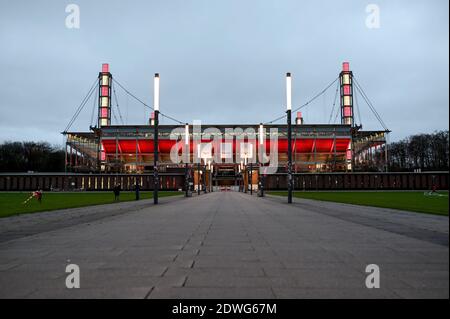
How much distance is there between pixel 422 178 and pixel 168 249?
8145 cm

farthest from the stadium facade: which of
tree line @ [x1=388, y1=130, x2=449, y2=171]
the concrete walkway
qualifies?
the concrete walkway

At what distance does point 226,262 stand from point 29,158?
416 ft

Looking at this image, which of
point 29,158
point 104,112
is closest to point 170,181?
point 104,112

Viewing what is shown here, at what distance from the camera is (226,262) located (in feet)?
22.7

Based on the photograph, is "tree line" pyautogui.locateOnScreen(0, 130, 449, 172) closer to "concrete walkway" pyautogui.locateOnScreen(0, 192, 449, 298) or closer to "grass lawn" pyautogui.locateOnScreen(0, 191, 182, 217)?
"grass lawn" pyautogui.locateOnScreen(0, 191, 182, 217)

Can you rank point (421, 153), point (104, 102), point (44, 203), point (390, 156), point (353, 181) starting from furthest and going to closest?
point (390, 156), point (104, 102), point (421, 153), point (353, 181), point (44, 203)

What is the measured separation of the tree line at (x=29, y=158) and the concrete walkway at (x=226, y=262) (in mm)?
117388

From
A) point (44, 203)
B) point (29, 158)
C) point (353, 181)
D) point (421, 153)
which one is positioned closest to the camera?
point (44, 203)

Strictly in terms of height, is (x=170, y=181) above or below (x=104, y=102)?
below

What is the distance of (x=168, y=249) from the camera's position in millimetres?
8391

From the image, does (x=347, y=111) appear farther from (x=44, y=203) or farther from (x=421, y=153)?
(x=44, y=203)

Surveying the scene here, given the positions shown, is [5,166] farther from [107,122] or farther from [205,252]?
[205,252]

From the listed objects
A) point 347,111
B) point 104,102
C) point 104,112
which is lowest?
point 104,112

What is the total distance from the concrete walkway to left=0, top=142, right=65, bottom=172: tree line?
117 m
